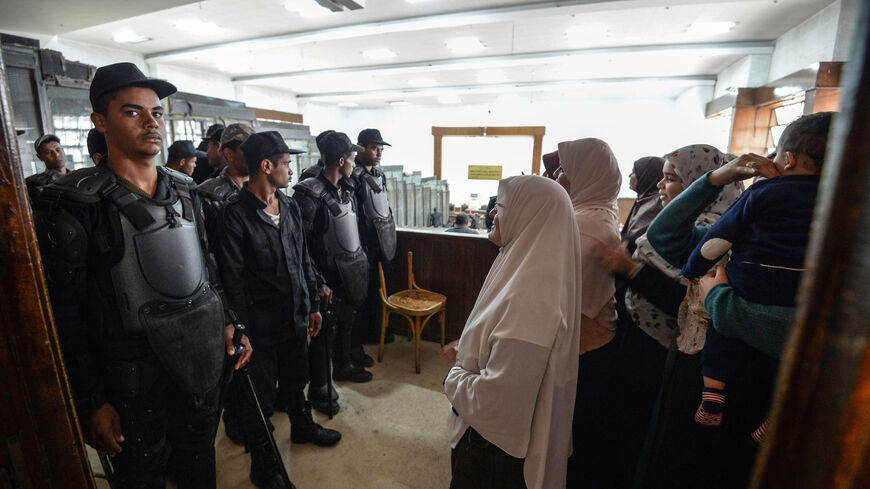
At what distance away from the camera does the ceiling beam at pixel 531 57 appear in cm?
647

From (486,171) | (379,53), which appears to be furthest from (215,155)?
(379,53)

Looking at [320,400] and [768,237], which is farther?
[320,400]

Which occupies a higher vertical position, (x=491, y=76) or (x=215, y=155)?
(x=491, y=76)

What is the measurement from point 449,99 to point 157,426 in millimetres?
12917

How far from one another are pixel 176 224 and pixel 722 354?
6.42 feet

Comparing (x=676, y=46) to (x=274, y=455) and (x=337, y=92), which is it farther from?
(x=337, y=92)

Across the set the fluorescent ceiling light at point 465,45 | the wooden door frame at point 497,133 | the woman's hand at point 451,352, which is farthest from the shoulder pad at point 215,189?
the fluorescent ceiling light at point 465,45

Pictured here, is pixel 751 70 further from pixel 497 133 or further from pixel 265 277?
pixel 265 277

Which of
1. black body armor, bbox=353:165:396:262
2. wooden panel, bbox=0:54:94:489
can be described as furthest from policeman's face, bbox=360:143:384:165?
wooden panel, bbox=0:54:94:489

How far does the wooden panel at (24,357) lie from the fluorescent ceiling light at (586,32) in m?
6.94

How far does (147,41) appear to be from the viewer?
7016 millimetres

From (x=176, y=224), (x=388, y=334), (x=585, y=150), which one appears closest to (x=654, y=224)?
(x=585, y=150)

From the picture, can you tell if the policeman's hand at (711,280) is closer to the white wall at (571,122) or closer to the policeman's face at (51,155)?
the policeman's face at (51,155)

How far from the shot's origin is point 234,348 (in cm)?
166
